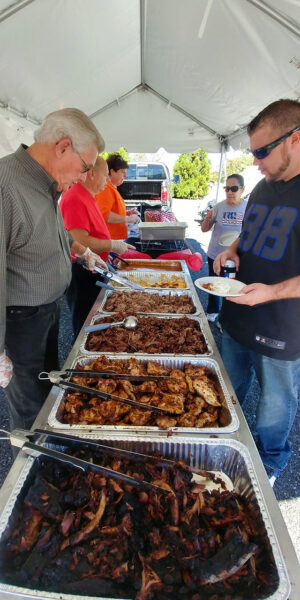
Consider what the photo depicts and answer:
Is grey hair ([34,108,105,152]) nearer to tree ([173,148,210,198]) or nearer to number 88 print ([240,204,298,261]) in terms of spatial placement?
number 88 print ([240,204,298,261])

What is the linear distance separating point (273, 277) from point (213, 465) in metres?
1.23

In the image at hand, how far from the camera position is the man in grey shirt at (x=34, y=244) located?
1.67 m

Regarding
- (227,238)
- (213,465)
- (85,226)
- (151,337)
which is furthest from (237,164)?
(213,465)

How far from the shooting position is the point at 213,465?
4.26ft

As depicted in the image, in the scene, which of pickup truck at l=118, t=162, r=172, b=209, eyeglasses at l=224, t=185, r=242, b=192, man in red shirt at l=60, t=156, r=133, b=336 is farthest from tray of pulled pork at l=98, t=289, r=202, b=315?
pickup truck at l=118, t=162, r=172, b=209

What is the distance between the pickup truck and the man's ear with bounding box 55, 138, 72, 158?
8922 millimetres

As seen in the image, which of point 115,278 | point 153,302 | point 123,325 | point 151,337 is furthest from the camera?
point 115,278

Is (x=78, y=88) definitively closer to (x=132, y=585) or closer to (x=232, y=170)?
(x=132, y=585)

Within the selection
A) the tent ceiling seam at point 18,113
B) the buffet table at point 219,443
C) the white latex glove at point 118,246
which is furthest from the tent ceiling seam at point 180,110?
the buffet table at point 219,443

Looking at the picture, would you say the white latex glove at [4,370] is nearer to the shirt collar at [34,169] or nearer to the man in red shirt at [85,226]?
the shirt collar at [34,169]

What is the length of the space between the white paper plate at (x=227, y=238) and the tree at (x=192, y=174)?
786 inches

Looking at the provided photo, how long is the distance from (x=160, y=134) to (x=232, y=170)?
20.8m

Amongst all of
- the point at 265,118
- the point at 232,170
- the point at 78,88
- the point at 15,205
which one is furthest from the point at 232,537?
the point at 232,170

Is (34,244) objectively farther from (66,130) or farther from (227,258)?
(227,258)
